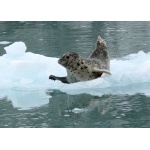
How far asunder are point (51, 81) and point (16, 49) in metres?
1.75

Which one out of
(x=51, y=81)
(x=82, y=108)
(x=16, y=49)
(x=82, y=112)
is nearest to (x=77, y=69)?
(x=51, y=81)

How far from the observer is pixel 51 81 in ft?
29.8

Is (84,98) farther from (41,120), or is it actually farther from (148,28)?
(148,28)

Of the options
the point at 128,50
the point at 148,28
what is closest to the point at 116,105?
the point at 128,50

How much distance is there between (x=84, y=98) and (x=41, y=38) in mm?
5249

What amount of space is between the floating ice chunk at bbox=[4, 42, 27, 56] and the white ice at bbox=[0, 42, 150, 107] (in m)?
0.15

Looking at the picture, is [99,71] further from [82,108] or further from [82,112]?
[82,112]

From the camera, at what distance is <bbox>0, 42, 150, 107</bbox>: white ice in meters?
8.51

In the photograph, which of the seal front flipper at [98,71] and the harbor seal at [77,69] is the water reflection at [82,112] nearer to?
the harbor seal at [77,69]

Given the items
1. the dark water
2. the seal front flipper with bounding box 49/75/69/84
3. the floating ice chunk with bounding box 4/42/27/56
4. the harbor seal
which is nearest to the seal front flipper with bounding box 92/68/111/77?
the harbor seal

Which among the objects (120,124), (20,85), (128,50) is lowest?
(120,124)

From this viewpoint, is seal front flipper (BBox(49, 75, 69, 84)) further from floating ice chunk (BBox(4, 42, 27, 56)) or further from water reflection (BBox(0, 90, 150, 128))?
floating ice chunk (BBox(4, 42, 27, 56))

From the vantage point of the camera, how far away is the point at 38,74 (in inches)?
372

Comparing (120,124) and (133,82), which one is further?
(133,82)
